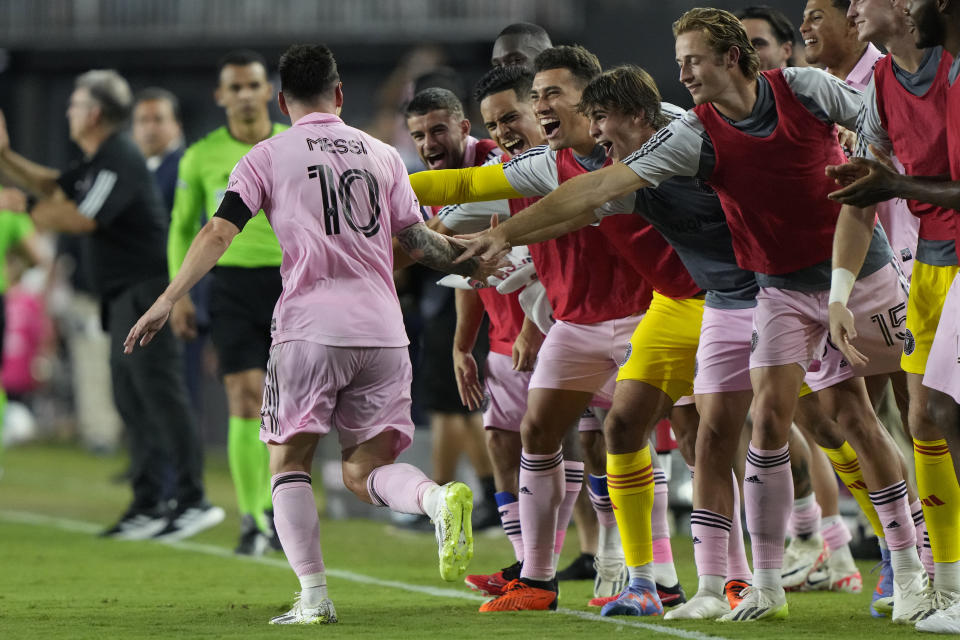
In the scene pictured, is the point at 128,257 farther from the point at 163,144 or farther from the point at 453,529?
the point at 453,529

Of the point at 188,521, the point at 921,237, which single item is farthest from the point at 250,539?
the point at 921,237

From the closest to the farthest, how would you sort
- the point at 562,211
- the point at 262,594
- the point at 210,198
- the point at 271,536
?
the point at 562,211, the point at 262,594, the point at 271,536, the point at 210,198

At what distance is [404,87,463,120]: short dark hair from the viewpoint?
693 centimetres

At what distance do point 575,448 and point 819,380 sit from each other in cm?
138

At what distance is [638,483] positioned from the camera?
612cm

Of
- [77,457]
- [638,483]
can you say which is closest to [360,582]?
[638,483]

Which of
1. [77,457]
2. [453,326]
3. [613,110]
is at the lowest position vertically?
[77,457]

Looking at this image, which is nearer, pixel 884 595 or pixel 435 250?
pixel 435 250

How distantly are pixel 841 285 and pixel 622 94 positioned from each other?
3.59 ft

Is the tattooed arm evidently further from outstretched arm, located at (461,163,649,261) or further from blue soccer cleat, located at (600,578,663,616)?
blue soccer cleat, located at (600,578,663,616)

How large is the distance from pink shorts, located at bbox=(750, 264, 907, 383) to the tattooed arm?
1097 millimetres

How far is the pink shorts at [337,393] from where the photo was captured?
5598 mm

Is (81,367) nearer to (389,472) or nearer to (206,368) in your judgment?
(206,368)

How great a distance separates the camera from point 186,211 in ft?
29.4
